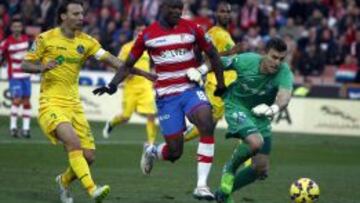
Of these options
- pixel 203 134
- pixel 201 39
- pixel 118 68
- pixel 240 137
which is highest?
pixel 201 39

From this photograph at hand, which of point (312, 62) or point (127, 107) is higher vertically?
point (127, 107)

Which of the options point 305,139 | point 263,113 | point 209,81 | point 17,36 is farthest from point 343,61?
point 263,113

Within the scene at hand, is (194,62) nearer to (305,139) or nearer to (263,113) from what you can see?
(263,113)

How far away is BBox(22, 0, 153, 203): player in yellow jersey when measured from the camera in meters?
13.8

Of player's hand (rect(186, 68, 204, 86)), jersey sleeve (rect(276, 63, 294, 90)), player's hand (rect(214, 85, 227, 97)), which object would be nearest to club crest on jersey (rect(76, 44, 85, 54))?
player's hand (rect(186, 68, 204, 86))

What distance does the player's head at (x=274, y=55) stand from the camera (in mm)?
13555

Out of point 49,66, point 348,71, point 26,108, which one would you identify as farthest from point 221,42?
point 348,71

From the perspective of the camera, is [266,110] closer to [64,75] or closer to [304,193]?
[304,193]

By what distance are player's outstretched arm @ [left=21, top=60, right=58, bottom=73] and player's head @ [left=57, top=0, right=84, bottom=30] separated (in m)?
0.59

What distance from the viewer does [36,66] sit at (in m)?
13.9

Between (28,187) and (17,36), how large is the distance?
381 inches

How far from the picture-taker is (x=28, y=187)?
50.8 ft

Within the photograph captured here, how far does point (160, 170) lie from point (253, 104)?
5.00m

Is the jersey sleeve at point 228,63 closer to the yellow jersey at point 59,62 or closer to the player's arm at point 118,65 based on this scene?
the player's arm at point 118,65
